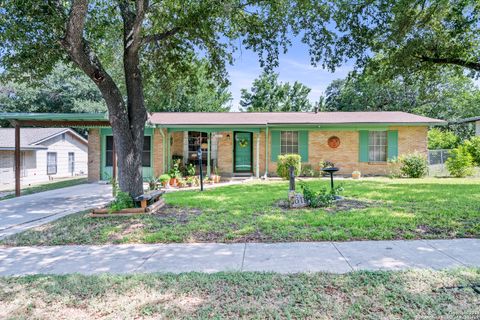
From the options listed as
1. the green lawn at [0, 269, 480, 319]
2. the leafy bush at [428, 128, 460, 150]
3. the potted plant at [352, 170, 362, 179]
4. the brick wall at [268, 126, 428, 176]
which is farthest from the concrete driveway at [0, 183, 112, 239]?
the leafy bush at [428, 128, 460, 150]

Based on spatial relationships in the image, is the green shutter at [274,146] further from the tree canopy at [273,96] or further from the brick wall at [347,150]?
the tree canopy at [273,96]

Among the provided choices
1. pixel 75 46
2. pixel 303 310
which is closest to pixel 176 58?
pixel 75 46

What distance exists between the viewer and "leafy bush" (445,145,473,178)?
13.6m

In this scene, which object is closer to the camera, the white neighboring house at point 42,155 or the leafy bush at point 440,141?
the white neighboring house at point 42,155

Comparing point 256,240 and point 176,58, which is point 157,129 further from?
point 256,240

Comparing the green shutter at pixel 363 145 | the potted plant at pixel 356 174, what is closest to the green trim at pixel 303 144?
the potted plant at pixel 356 174

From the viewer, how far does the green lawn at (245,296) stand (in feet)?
8.65

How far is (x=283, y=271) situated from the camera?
140 inches

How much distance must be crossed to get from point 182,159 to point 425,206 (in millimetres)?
11246

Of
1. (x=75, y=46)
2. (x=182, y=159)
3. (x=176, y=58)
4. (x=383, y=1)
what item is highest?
(x=383, y=1)

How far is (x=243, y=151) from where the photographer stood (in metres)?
15.1

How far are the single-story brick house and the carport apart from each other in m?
2.90

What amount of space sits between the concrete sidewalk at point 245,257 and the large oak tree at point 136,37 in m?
2.82

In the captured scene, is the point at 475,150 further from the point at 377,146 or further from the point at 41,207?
the point at 41,207
